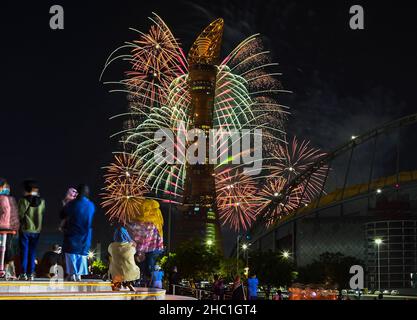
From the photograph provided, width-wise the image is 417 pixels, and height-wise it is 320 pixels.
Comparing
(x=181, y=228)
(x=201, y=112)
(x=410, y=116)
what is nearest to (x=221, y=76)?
(x=410, y=116)

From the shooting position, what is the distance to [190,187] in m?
157

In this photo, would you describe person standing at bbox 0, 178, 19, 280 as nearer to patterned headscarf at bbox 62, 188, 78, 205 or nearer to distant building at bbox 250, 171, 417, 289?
patterned headscarf at bbox 62, 188, 78, 205

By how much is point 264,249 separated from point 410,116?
41901mm

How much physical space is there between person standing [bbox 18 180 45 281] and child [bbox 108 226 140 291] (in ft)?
7.30

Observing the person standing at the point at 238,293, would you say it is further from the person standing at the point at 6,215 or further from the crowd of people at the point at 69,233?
the person standing at the point at 6,215

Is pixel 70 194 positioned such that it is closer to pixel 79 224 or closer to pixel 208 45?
pixel 79 224

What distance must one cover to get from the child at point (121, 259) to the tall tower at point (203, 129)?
309ft

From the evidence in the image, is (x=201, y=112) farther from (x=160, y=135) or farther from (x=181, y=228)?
(x=160, y=135)

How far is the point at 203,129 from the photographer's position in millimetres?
140375

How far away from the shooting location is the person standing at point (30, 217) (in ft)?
57.2

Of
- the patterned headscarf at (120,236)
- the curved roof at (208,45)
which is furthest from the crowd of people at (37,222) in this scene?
the curved roof at (208,45)

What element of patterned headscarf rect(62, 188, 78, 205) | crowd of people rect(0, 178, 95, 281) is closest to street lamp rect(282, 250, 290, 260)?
crowd of people rect(0, 178, 95, 281)

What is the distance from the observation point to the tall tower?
12347 centimetres
